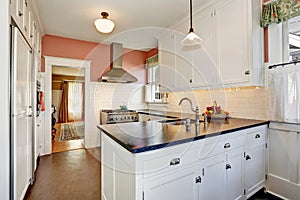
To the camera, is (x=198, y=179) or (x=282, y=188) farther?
(x=282, y=188)

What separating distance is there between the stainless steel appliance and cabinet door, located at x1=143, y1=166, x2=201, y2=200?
2.60 meters

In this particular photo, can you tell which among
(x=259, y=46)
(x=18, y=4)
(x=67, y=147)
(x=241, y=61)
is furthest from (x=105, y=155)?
(x=67, y=147)

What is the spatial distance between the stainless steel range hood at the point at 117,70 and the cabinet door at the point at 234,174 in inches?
117

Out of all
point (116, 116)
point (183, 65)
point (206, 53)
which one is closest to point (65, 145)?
point (116, 116)

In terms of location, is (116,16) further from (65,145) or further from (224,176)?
(65,145)

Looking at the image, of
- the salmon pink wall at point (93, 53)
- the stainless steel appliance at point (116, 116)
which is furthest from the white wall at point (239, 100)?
the salmon pink wall at point (93, 53)

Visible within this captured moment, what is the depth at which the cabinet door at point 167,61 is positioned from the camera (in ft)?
10.8

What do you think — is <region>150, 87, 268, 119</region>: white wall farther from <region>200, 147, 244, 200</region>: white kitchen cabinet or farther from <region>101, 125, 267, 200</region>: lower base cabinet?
<region>200, 147, 244, 200</region>: white kitchen cabinet

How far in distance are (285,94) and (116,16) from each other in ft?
9.03

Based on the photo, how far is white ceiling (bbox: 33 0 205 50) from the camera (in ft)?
8.19

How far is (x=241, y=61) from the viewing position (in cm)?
211

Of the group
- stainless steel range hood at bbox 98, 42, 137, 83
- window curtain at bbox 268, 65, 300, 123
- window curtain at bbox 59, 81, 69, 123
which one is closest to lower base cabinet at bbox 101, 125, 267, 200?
window curtain at bbox 268, 65, 300, 123

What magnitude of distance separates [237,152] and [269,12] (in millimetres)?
1750

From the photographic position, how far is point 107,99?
14.0ft
